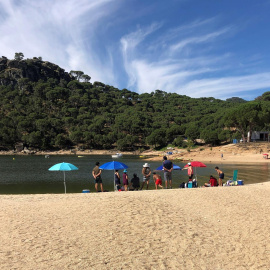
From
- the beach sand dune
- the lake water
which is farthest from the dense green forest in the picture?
the beach sand dune

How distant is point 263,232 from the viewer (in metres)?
A: 7.70

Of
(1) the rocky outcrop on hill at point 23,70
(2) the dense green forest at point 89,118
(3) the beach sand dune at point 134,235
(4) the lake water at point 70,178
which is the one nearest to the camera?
(3) the beach sand dune at point 134,235

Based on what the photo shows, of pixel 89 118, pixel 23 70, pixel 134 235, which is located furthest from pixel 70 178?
pixel 23 70

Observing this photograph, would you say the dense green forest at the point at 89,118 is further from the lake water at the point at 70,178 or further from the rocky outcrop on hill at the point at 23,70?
the lake water at the point at 70,178

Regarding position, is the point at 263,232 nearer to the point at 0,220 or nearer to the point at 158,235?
the point at 158,235

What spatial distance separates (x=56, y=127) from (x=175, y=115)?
7335 cm

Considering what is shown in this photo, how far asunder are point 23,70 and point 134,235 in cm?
17582

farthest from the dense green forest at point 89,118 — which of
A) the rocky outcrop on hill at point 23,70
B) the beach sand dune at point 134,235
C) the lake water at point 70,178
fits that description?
the beach sand dune at point 134,235

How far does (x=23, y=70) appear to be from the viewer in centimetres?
15800

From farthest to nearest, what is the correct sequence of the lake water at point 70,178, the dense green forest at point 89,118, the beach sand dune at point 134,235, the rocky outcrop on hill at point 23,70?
the rocky outcrop on hill at point 23,70
the dense green forest at point 89,118
the lake water at point 70,178
the beach sand dune at point 134,235

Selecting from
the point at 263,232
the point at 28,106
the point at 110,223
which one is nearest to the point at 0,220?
the point at 110,223

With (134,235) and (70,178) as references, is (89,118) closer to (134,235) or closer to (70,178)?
(70,178)

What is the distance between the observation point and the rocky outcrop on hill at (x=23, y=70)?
153375 mm

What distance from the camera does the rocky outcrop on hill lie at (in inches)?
6038
